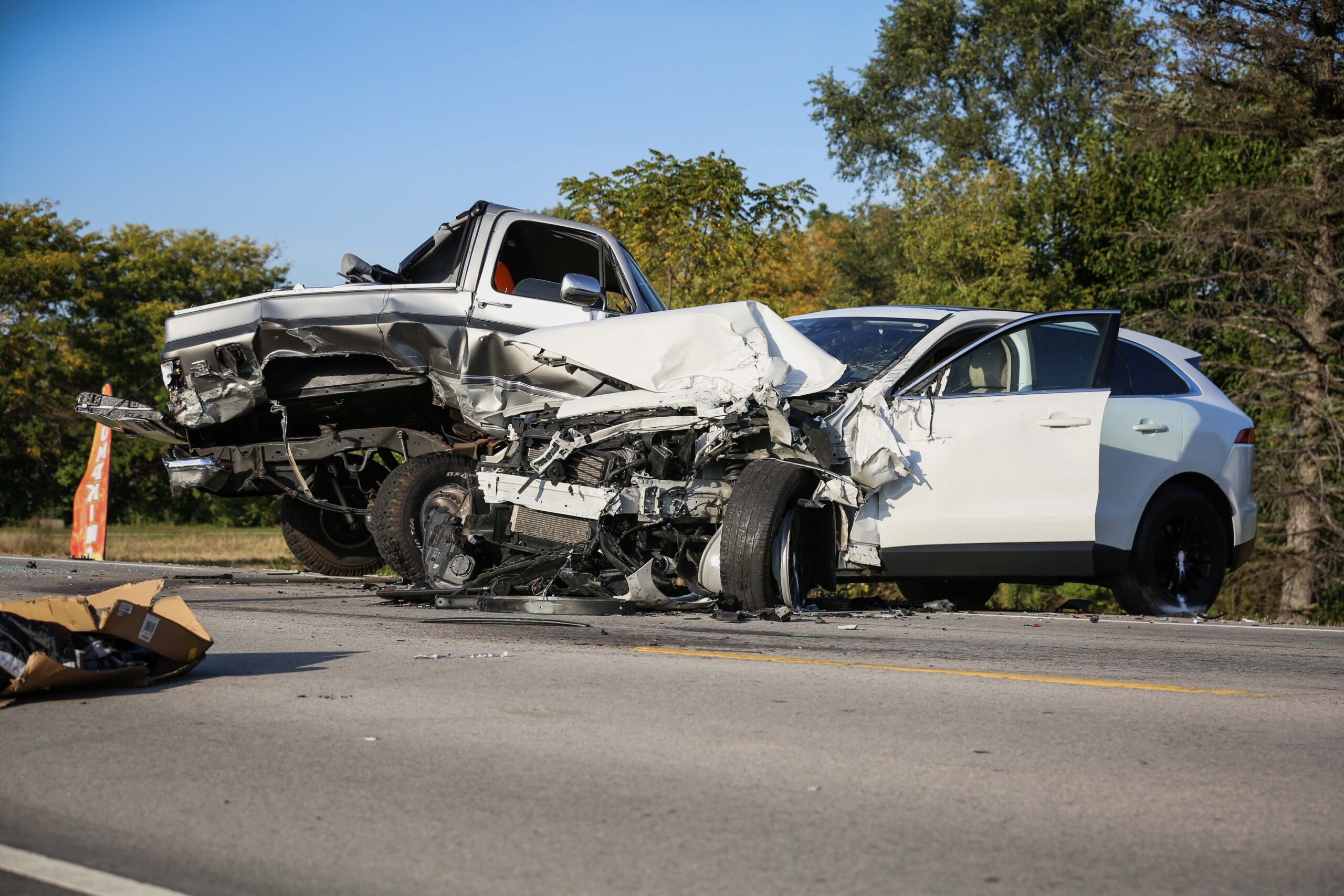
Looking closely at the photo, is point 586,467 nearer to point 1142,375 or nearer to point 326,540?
point 1142,375

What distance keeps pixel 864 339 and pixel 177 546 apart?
19.5 meters

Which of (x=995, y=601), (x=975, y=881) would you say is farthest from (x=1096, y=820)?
(x=995, y=601)

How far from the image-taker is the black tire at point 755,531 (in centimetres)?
745

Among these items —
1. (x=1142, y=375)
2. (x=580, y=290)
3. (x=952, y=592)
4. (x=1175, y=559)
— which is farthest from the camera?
(x=952, y=592)

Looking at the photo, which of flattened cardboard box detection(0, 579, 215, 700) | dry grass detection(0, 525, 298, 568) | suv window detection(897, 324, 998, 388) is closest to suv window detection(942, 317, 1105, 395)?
suv window detection(897, 324, 998, 388)

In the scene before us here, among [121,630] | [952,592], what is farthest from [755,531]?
[121,630]

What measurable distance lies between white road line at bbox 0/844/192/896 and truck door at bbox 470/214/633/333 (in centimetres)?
676

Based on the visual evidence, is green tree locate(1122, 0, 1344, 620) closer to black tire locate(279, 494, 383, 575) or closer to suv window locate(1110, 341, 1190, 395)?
suv window locate(1110, 341, 1190, 395)

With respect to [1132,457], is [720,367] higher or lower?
higher

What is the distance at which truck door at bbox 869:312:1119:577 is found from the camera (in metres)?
7.64

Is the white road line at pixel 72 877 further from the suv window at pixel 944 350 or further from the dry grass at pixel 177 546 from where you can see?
the dry grass at pixel 177 546

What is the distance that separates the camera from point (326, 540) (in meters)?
11.8

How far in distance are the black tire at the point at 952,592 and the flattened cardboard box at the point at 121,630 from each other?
19.9 ft

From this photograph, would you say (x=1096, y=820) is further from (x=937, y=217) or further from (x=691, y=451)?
(x=937, y=217)
